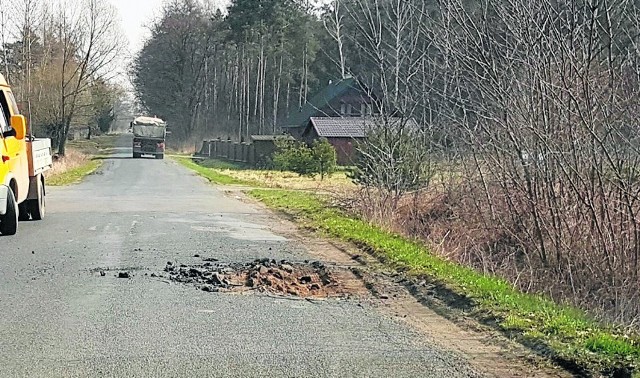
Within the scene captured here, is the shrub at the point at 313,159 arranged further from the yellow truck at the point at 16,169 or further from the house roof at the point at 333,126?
the yellow truck at the point at 16,169

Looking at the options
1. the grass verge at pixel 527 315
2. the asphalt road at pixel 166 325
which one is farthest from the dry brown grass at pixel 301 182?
the asphalt road at pixel 166 325

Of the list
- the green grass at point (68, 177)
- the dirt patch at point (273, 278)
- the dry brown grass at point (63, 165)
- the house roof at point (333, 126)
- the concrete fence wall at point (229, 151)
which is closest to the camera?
the dirt patch at point (273, 278)

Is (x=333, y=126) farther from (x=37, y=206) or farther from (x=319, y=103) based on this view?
(x=37, y=206)

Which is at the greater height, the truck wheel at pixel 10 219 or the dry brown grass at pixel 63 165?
the truck wheel at pixel 10 219

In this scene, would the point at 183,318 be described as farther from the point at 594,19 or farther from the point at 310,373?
the point at 594,19

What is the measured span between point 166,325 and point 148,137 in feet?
203

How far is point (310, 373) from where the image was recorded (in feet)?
20.2

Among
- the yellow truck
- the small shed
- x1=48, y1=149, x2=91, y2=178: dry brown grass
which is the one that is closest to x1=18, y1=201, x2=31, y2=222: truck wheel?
the yellow truck

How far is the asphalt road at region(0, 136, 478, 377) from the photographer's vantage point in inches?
250

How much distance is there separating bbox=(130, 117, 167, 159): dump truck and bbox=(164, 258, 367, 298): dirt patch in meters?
57.5

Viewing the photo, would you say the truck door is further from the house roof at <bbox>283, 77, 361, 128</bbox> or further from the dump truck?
→ the dump truck

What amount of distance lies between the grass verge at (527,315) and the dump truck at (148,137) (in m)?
54.4

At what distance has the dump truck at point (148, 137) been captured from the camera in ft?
222

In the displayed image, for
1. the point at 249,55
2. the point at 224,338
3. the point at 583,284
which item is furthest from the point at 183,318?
the point at 249,55
